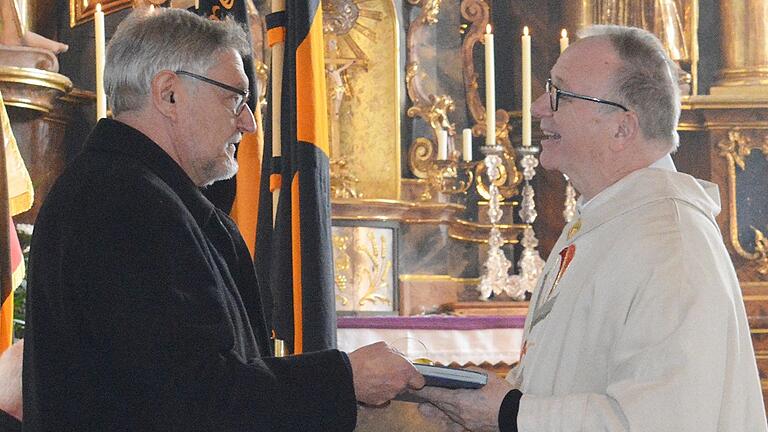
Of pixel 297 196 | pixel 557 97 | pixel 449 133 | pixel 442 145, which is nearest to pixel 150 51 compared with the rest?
pixel 557 97

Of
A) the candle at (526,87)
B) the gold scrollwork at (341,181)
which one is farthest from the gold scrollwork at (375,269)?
the candle at (526,87)

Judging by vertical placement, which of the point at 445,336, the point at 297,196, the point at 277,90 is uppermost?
the point at 277,90

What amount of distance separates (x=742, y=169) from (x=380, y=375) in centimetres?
533

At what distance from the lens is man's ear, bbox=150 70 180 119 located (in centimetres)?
272

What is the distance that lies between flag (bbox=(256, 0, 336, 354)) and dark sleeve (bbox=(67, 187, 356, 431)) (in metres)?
1.39

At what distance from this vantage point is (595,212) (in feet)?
9.73

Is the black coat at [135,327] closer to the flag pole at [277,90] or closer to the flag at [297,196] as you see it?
the flag at [297,196]

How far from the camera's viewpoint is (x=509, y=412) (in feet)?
9.09

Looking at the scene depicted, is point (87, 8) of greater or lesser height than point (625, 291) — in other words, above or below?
above

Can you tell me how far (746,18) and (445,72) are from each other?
1.99 m

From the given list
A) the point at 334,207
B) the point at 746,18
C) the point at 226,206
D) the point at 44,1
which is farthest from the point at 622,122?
the point at 746,18

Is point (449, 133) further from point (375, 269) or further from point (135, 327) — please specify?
point (135, 327)

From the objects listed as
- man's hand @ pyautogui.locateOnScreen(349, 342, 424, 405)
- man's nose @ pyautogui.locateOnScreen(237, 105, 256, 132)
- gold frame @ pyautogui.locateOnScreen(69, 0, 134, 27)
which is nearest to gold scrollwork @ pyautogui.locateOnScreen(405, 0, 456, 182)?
gold frame @ pyautogui.locateOnScreen(69, 0, 134, 27)

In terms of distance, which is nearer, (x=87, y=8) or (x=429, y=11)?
(x=87, y=8)
